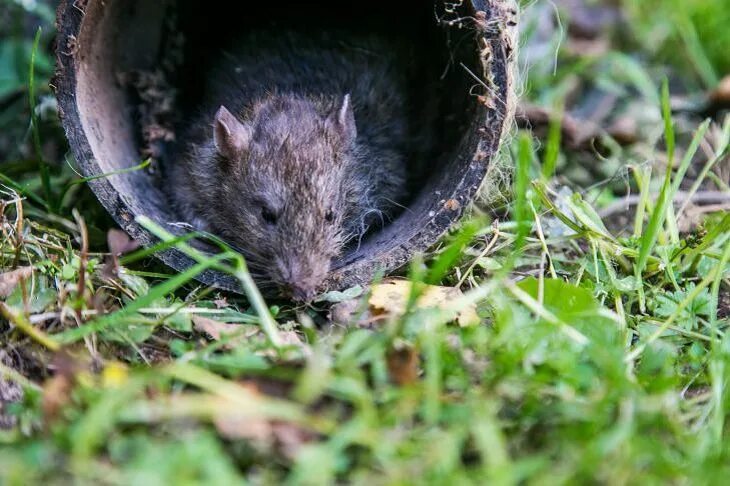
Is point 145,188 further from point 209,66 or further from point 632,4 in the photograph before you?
point 632,4

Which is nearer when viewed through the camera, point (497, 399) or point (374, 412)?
point (374, 412)

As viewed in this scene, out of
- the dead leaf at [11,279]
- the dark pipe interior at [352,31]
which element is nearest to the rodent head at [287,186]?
the dark pipe interior at [352,31]

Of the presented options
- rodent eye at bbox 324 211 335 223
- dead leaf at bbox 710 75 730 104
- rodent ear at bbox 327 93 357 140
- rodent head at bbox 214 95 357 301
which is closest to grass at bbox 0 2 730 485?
rodent head at bbox 214 95 357 301


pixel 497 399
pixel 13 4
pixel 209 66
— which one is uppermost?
pixel 13 4

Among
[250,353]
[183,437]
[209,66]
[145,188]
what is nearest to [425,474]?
[183,437]

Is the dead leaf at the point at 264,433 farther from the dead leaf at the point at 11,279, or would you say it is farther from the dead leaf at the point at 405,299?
Result: the dead leaf at the point at 11,279

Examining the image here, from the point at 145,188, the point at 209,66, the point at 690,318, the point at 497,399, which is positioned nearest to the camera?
the point at 497,399
